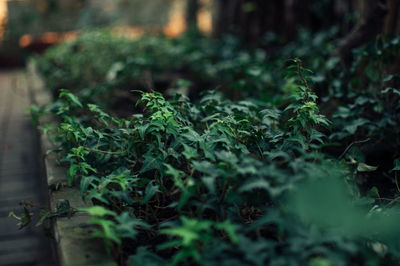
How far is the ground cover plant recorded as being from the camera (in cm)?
127

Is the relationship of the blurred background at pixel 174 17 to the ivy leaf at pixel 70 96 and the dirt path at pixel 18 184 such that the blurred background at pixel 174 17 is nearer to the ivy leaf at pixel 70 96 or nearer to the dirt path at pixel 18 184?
the ivy leaf at pixel 70 96

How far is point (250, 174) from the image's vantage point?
1483 mm

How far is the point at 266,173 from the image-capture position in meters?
1.40

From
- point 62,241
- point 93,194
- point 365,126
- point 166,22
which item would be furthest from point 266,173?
point 166,22

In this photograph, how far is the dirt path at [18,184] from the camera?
2.03 m

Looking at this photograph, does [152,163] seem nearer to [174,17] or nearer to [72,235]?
[72,235]

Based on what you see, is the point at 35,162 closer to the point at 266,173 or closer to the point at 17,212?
the point at 17,212

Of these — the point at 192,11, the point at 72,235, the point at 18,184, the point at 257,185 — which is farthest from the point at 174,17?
the point at 257,185

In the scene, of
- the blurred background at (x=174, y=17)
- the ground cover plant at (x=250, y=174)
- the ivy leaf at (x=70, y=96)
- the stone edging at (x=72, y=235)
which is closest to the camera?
the ground cover plant at (x=250, y=174)

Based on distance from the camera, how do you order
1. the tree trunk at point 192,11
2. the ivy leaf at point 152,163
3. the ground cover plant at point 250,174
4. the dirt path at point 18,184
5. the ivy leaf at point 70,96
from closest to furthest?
the ground cover plant at point 250,174
the ivy leaf at point 152,163
the dirt path at point 18,184
the ivy leaf at point 70,96
the tree trunk at point 192,11

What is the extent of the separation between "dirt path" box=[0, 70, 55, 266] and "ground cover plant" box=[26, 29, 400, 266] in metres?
0.37

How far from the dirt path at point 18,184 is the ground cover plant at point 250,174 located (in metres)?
0.37

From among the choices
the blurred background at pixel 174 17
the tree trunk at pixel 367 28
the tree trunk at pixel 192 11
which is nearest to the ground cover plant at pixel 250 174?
the tree trunk at pixel 367 28

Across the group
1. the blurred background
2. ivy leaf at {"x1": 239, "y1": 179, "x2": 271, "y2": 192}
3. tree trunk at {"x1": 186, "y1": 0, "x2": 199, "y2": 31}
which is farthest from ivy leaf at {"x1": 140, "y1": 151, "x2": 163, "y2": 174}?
tree trunk at {"x1": 186, "y1": 0, "x2": 199, "y2": 31}
